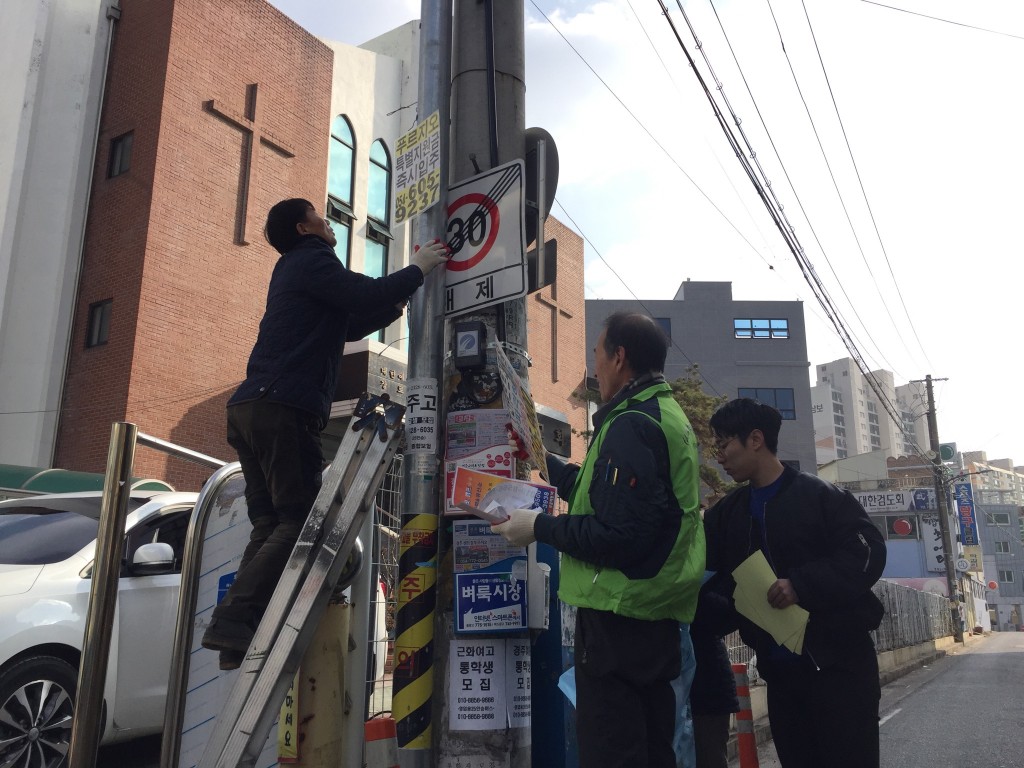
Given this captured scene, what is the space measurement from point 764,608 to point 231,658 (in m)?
2.07

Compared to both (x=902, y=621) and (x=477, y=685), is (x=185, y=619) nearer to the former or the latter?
(x=477, y=685)

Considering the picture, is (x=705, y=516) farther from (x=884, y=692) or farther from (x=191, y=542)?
(x=884, y=692)

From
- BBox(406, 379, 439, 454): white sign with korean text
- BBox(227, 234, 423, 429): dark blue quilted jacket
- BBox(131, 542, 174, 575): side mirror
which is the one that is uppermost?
BBox(227, 234, 423, 429): dark blue quilted jacket

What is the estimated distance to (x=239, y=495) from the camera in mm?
3986

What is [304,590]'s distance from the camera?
291 centimetres

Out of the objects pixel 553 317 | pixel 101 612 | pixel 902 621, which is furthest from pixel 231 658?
pixel 553 317

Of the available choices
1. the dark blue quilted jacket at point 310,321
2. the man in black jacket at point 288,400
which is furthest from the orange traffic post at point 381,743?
the dark blue quilted jacket at point 310,321

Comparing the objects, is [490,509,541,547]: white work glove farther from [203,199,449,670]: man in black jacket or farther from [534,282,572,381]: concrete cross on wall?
[534,282,572,381]: concrete cross on wall

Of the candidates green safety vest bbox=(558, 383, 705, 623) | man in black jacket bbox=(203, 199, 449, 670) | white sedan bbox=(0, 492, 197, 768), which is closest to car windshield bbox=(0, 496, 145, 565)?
white sedan bbox=(0, 492, 197, 768)

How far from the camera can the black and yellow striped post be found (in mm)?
3396

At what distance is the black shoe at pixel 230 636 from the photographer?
2.99 m

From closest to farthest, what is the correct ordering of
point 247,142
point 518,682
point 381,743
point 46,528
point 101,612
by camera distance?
1. point 101,612
2. point 381,743
3. point 518,682
4. point 46,528
5. point 247,142

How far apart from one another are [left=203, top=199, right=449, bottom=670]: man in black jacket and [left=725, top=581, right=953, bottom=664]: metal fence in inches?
266

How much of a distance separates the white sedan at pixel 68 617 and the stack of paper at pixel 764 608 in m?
→ 3.51
